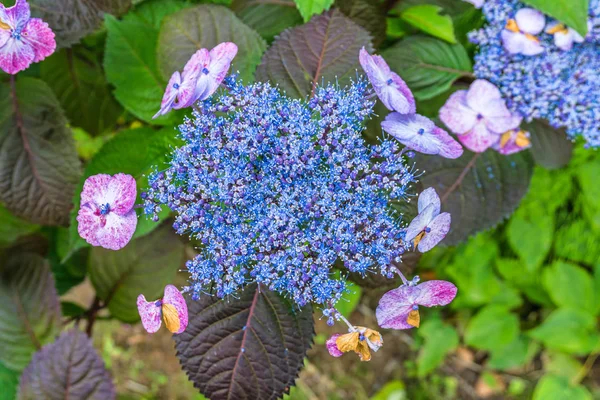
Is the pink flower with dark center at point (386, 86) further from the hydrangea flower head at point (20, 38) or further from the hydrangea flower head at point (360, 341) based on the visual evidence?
the hydrangea flower head at point (20, 38)

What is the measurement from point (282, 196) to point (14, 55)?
1.72ft

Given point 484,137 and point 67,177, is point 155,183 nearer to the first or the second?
point 67,177

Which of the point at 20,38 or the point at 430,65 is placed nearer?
Answer: the point at 20,38

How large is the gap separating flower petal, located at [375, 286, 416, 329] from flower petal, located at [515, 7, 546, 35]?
2.08 feet

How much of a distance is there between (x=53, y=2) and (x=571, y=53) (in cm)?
107

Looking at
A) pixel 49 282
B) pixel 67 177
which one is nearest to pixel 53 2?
pixel 67 177

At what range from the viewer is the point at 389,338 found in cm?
227

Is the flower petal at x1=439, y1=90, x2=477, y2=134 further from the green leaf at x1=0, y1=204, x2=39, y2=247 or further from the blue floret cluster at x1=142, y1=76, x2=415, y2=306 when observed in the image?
the green leaf at x1=0, y1=204, x2=39, y2=247

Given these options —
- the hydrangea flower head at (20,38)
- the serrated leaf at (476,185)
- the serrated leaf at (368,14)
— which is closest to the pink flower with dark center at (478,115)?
the serrated leaf at (476,185)

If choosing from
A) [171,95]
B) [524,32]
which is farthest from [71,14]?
[524,32]

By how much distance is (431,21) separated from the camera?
1.26m

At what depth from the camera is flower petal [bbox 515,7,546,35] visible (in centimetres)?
113

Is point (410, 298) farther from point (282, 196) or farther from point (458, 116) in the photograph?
point (458, 116)

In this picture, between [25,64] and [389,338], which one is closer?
[25,64]
